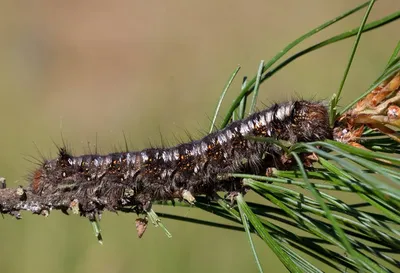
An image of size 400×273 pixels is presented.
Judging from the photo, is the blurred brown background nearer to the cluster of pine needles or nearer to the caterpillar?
the caterpillar

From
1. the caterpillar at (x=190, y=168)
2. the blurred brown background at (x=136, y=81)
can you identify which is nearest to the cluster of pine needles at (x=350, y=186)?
the caterpillar at (x=190, y=168)

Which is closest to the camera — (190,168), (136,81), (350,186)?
(350,186)

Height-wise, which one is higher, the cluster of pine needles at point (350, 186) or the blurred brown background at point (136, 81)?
the blurred brown background at point (136, 81)

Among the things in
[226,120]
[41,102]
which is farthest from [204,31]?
[226,120]

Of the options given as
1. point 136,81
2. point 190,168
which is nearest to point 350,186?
point 190,168

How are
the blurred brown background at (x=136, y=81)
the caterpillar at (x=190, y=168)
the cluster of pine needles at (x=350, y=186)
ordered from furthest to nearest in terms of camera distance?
the blurred brown background at (x=136, y=81), the caterpillar at (x=190, y=168), the cluster of pine needles at (x=350, y=186)

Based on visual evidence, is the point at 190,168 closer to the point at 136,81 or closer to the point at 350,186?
the point at 350,186

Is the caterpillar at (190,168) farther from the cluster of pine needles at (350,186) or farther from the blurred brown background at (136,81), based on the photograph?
the blurred brown background at (136,81)
